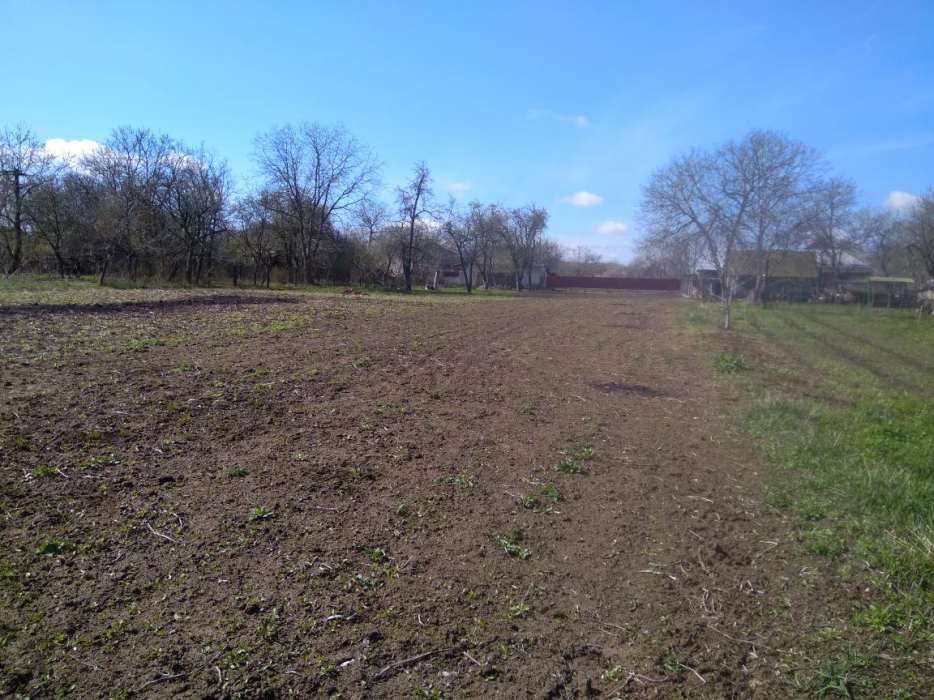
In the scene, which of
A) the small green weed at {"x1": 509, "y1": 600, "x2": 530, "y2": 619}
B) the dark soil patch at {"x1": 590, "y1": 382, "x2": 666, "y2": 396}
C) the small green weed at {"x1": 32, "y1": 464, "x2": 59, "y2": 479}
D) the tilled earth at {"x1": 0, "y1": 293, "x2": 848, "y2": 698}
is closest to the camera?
the tilled earth at {"x1": 0, "y1": 293, "x2": 848, "y2": 698}

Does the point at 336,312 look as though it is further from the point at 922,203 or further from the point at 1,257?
the point at 922,203

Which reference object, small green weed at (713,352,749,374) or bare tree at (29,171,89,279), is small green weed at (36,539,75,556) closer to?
small green weed at (713,352,749,374)

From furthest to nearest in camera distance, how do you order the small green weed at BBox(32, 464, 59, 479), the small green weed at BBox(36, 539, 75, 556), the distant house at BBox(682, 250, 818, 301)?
the distant house at BBox(682, 250, 818, 301), the small green weed at BBox(32, 464, 59, 479), the small green weed at BBox(36, 539, 75, 556)

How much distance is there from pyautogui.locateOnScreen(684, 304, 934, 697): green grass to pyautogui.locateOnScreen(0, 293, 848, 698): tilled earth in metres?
0.24

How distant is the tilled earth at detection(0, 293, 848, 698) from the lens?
2.70 m

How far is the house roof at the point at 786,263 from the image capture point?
3008 centimetres

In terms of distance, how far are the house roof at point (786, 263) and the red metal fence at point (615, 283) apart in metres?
34.0

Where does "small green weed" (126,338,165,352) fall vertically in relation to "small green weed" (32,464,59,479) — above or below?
above

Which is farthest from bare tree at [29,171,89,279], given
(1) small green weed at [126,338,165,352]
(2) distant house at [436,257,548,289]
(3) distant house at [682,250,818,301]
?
(2) distant house at [436,257,548,289]

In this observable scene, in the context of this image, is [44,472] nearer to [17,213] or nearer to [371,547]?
[371,547]

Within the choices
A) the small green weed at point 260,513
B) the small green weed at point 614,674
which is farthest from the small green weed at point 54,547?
the small green weed at point 614,674

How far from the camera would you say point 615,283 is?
89.1m

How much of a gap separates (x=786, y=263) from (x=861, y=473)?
48.8 meters

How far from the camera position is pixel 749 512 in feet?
15.3
